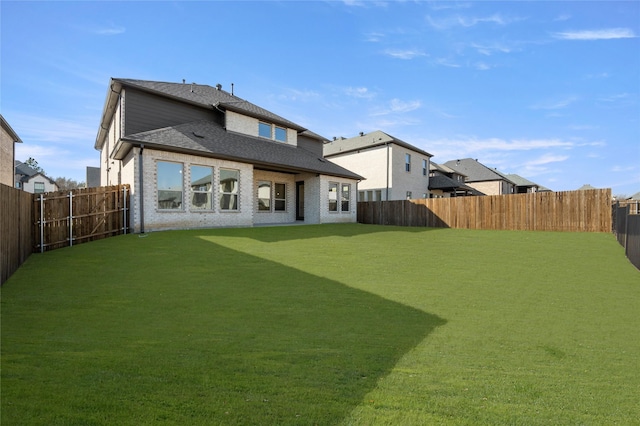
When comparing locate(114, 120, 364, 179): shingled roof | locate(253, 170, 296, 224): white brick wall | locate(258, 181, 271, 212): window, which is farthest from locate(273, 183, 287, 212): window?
locate(114, 120, 364, 179): shingled roof

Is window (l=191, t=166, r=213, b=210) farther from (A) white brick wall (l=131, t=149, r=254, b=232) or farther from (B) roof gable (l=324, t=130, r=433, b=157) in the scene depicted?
(B) roof gable (l=324, t=130, r=433, b=157)

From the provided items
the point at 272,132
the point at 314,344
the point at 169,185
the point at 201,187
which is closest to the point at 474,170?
the point at 272,132

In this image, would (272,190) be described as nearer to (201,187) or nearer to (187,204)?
(201,187)

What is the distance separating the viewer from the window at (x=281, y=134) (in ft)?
67.8

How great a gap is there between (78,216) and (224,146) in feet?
23.2

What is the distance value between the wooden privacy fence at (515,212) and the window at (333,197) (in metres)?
4.23

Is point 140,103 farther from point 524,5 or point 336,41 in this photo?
point 524,5

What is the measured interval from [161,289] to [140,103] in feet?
42.6

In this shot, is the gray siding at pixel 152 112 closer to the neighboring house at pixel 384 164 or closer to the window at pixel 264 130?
the window at pixel 264 130

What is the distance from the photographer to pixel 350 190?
75.0 ft

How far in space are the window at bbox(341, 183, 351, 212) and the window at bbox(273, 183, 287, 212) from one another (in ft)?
14.0

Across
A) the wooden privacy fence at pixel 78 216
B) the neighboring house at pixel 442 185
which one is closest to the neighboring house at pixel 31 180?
the wooden privacy fence at pixel 78 216

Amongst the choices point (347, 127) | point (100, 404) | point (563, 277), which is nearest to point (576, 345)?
point (563, 277)

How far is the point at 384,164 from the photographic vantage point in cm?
2836
